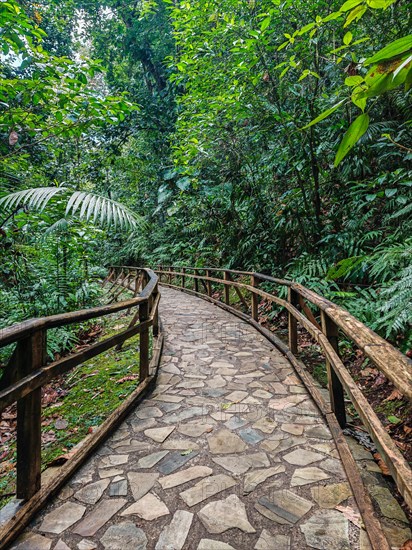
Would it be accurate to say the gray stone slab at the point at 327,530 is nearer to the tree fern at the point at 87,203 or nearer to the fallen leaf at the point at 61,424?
the fallen leaf at the point at 61,424

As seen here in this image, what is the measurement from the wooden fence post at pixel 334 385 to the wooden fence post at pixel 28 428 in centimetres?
206

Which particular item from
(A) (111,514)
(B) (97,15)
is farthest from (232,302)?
(B) (97,15)

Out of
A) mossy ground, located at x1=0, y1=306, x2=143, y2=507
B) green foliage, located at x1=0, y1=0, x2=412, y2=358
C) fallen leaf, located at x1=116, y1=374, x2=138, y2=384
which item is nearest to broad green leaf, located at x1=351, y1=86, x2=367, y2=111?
green foliage, located at x1=0, y1=0, x2=412, y2=358

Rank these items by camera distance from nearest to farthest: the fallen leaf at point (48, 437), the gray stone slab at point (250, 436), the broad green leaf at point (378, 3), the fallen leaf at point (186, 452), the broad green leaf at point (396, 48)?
the broad green leaf at point (396, 48), the broad green leaf at point (378, 3), the fallen leaf at point (186, 452), the gray stone slab at point (250, 436), the fallen leaf at point (48, 437)

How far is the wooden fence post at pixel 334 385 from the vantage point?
2.43 metres

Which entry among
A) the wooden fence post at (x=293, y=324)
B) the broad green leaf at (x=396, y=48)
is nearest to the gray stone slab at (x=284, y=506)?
the broad green leaf at (x=396, y=48)

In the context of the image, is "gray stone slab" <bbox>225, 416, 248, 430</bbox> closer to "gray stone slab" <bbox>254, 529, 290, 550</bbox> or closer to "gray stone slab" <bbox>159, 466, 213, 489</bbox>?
"gray stone slab" <bbox>159, 466, 213, 489</bbox>

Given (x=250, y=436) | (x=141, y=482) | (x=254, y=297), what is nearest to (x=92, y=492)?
(x=141, y=482)

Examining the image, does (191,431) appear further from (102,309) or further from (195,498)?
(102,309)

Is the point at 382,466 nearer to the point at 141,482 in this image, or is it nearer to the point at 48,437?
the point at 141,482

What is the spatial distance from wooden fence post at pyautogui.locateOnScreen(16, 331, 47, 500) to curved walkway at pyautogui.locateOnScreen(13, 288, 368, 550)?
0.62 ft

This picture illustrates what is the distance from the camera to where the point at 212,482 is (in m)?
1.89

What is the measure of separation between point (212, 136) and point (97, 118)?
3390mm

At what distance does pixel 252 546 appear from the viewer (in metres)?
1.45
